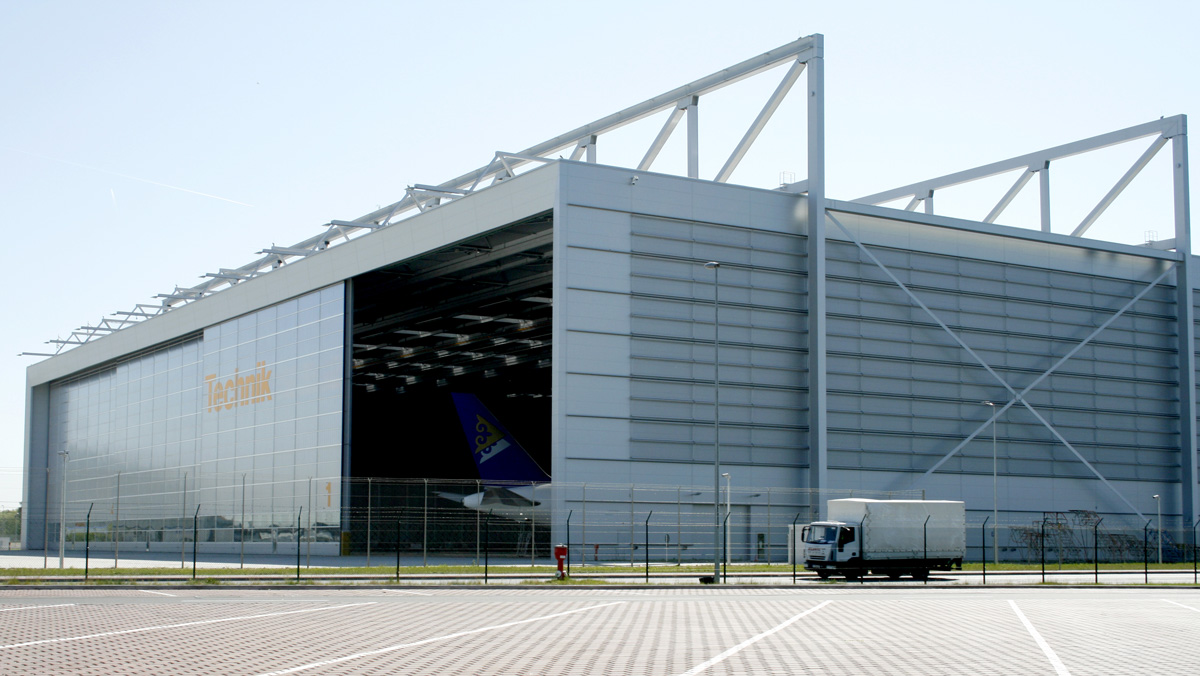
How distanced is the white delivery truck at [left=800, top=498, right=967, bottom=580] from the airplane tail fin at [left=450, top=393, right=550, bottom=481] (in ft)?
70.2

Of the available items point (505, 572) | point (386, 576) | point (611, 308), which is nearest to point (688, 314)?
point (611, 308)

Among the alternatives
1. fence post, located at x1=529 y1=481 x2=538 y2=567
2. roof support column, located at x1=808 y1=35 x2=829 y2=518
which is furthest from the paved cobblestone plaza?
roof support column, located at x1=808 y1=35 x2=829 y2=518

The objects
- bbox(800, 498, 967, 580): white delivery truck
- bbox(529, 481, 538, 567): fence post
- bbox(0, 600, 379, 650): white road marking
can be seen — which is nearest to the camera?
bbox(0, 600, 379, 650): white road marking

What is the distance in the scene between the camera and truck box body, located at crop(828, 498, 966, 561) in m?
39.5

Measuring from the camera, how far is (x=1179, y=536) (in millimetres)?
64000

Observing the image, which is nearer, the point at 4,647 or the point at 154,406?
the point at 4,647

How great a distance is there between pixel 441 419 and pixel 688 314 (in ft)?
139

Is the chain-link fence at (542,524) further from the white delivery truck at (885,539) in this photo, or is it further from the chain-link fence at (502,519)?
the white delivery truck at (885,539)

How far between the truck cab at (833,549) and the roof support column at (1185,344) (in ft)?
111

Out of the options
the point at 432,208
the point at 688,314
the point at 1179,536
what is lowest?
the point at 1179,536

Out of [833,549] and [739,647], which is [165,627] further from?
[833,549]

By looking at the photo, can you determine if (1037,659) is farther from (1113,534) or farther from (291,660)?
(1113,534)

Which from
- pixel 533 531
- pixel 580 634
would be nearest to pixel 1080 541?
pixel 533 531

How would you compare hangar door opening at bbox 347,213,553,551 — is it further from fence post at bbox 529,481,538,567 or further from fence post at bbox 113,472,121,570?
fence post at bbox 113,472,121,570
